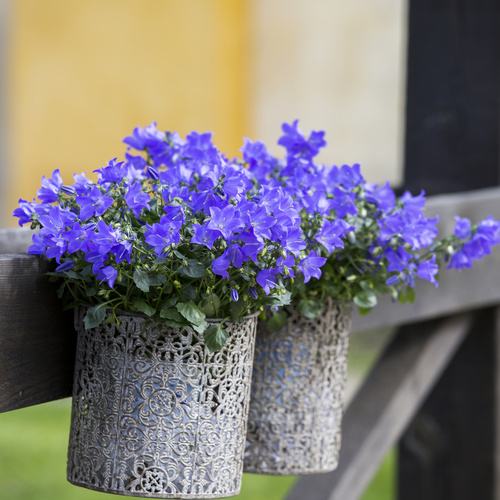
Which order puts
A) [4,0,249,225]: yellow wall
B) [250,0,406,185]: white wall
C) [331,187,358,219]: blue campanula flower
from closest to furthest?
[331,187,358,219]: blue campanula flower
[4,0,249,225]: yellow wall
[250,0,406,185]: white wall

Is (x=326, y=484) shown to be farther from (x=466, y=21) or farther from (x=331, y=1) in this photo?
(x=331, y=1)

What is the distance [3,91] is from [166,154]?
12.5 ft

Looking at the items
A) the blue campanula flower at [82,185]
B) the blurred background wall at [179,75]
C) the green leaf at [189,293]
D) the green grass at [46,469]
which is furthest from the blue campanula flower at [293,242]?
the blurred background wall at [179,75]

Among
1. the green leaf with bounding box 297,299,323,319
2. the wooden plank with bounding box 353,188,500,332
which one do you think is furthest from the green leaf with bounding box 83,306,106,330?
the wooden plank with bounding box 353,188,500,332

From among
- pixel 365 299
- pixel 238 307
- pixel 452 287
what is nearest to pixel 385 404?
pixel 452 287

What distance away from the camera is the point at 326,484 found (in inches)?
70.5

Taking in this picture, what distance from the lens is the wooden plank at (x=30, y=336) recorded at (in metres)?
0.94

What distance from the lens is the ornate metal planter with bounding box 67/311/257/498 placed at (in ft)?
3.03

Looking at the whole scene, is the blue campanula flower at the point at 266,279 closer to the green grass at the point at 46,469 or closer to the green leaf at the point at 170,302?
the green leaf at the point at 170,302

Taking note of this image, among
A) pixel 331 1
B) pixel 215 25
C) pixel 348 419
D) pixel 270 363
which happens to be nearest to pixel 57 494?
pixel 348 419

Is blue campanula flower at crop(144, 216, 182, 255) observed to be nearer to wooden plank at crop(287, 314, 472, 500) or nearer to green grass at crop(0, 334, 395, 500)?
→ wooden plank at crop(287, 314, 472, 500)

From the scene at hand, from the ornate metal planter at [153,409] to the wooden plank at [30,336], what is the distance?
0.18ft

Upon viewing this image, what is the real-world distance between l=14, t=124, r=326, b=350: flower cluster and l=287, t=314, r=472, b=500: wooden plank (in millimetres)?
953

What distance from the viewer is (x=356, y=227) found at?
1095 millimetres
